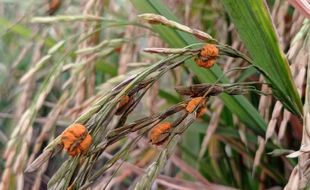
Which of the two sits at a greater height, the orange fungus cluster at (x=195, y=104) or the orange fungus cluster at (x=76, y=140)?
the orange fungus cluster at (x=195, y=104)

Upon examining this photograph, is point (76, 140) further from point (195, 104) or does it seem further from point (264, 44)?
point (264, 44)

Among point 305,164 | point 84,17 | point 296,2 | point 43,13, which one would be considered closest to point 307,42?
point 296,2

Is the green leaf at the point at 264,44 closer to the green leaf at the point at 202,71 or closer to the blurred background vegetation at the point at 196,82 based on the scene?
the blurred background vegetation at the point at 196,82

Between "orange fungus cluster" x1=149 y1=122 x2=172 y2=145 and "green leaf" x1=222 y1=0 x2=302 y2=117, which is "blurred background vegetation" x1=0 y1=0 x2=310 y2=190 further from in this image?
"orange fungus cluster" x1=149 y1=122 x2=172 y2=145

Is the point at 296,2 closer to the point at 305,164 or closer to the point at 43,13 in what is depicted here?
the point at 305,164

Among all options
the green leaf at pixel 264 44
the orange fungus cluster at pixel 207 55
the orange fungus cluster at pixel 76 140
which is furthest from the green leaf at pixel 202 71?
the orange fungus cluster at pixel 76 140

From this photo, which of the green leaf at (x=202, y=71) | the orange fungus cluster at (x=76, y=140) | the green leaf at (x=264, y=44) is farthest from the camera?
the green leaf at (x=202, y=71)

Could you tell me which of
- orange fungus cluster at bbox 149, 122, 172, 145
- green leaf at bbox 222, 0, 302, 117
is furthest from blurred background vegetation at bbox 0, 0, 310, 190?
orange fungus cluster at bbox 149, 122, 172, 145
